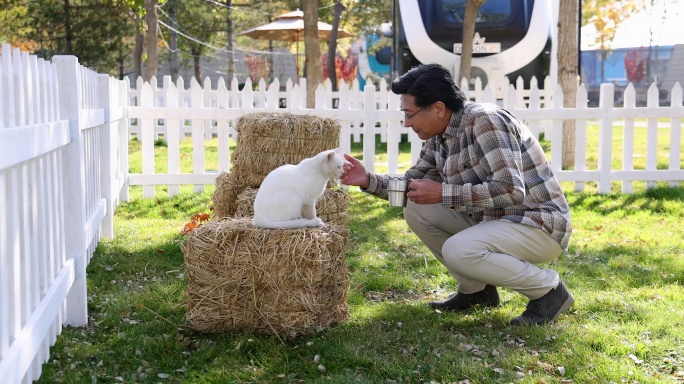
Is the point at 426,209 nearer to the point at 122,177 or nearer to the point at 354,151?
the point at 122,177

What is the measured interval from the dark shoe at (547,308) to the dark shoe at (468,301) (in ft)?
1.14

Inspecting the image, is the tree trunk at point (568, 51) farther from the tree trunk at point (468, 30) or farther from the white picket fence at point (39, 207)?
the white picket fence at point (39, 207)

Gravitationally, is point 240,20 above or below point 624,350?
above

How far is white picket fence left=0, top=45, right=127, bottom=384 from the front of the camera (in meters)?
2.62

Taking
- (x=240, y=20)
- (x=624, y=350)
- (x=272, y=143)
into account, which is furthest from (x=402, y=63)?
(x=240, y=20)

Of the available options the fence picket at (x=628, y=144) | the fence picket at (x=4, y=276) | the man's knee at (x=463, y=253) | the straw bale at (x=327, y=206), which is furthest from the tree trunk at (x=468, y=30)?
the fence picket at (x=4, y=276)

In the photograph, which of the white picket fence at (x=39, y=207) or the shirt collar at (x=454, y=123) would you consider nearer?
the white picket fence at (x=39, y=207)

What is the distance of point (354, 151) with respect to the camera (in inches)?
555

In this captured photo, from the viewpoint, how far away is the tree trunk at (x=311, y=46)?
9994mm

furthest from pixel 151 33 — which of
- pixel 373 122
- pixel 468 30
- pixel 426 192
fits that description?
pixel 426 192

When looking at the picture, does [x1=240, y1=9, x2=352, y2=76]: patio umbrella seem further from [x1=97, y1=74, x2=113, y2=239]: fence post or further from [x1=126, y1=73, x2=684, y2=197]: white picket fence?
[x1=97, y1=74, x2=113, y2=239]: fence post

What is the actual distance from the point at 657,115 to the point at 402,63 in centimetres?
614

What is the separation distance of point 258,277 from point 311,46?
6.82 metres

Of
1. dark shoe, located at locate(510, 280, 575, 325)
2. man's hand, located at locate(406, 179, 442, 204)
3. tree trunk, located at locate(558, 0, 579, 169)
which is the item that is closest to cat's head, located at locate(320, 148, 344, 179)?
man's hand, located at locate(406, 179, 442, 204)
